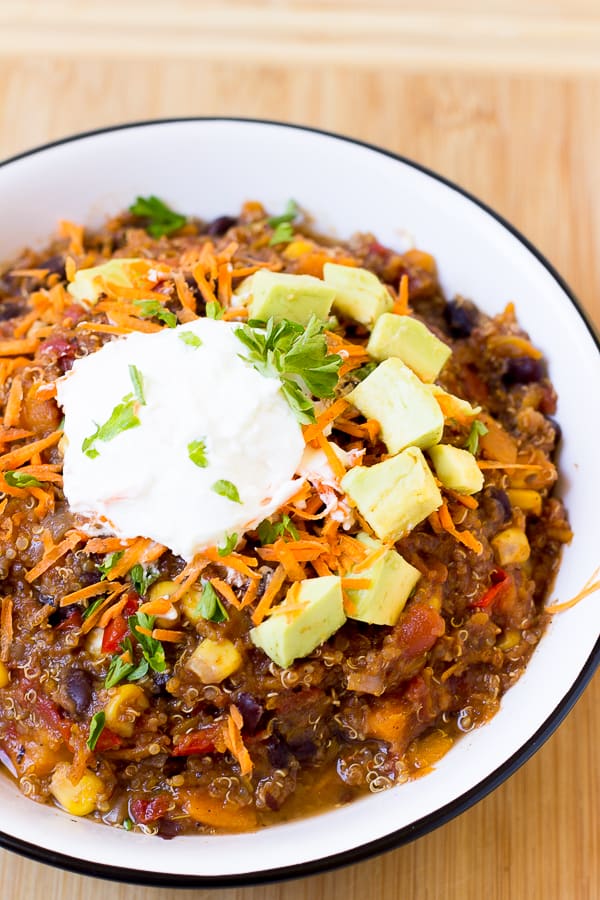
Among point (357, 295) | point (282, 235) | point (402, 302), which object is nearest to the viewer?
point (357, 295)

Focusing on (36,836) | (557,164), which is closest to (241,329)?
(36,836)

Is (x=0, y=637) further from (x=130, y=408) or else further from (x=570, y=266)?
(x=570, y=266)

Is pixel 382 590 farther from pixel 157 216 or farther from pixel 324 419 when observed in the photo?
pixel 157 216

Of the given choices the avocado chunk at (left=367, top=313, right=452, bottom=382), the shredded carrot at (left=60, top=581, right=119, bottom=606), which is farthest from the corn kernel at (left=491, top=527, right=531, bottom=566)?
the shredded carrot at (left=60, top=581, right=119, bottom=606)

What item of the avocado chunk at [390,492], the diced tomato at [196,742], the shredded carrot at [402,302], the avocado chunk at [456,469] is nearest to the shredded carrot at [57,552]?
the diced tomato at [196,742]

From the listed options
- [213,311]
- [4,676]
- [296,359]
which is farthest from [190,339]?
[4,676]

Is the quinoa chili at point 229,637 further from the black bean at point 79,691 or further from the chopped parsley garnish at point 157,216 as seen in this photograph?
the chopped parsley garnish at point 157,216
